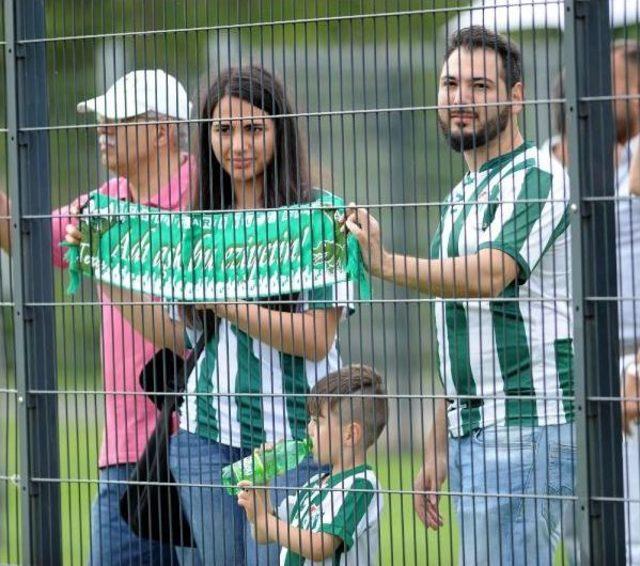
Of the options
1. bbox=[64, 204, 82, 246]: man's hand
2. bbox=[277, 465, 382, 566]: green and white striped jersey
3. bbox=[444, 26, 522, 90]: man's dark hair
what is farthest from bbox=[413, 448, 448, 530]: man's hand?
bbox=[64, 204, 82, 246]: man's hand

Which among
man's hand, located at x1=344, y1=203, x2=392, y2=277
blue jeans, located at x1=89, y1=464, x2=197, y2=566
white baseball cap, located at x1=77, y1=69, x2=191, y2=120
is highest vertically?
white baseball cap, located at x1=77, y1=69, x2=191, y2=120

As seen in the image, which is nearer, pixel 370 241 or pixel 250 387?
pixel 370 241

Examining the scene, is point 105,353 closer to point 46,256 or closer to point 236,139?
point 46,256

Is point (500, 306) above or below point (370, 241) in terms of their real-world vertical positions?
below

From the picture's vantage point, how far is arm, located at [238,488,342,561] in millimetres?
3443

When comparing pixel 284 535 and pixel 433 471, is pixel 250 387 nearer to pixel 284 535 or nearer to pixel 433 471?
pixel 284 535

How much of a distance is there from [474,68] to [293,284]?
716mm

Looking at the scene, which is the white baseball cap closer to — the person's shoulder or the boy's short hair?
the boy's short hair

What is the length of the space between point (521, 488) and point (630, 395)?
0.34 meters

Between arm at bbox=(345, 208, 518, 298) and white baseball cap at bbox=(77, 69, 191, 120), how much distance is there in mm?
710

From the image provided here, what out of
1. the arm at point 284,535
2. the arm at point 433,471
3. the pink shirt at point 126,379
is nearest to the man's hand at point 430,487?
the arm at point 433,471

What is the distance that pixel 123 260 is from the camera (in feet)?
12.1

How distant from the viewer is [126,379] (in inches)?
153

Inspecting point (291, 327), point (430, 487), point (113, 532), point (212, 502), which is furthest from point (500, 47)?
point (113, 532)
